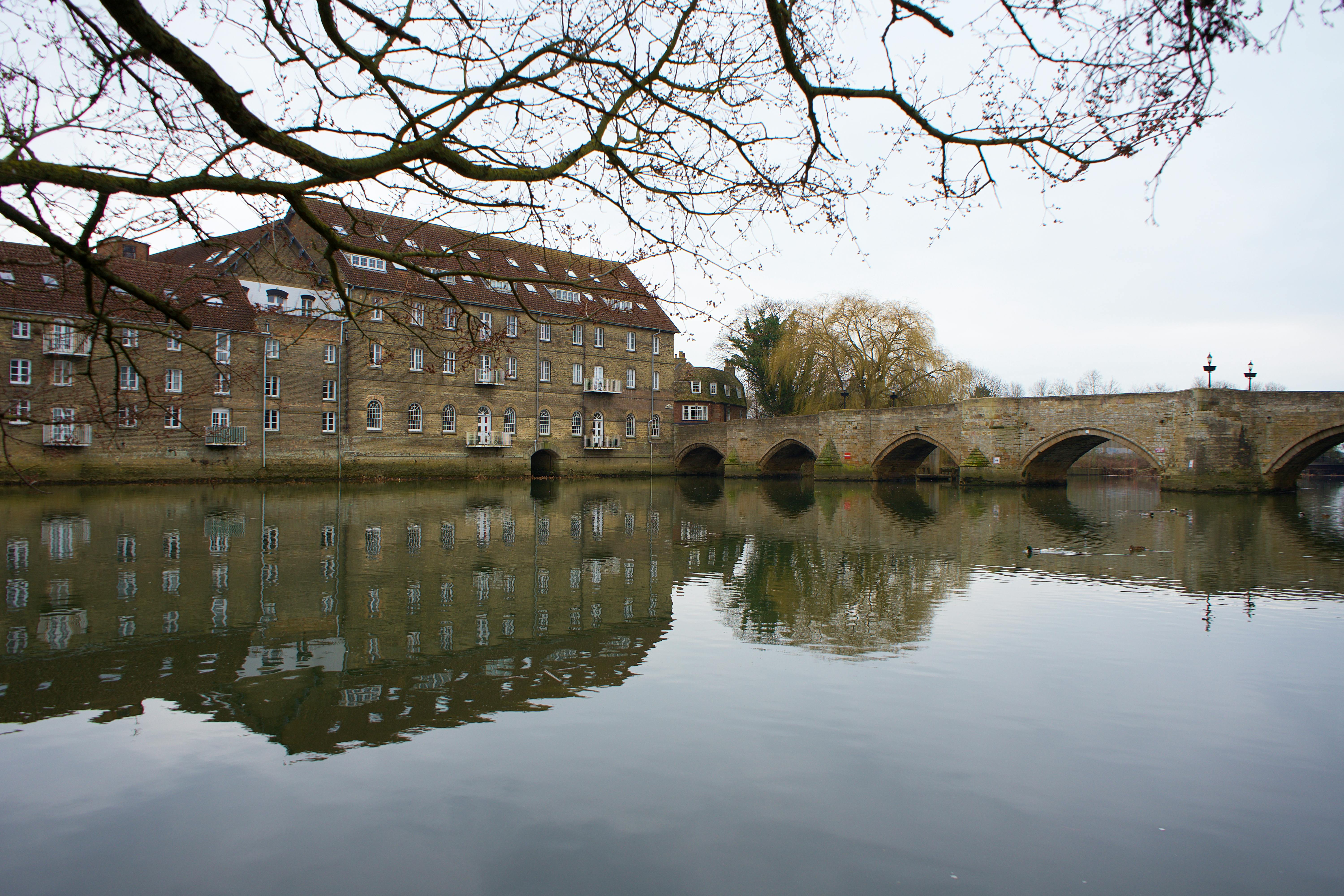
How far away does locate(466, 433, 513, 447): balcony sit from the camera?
37.2 metres

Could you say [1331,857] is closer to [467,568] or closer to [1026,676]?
[1026,676]

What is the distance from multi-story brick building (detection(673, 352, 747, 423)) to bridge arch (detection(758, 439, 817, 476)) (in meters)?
Answer: 6.74

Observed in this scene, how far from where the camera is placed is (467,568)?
33.1 feet

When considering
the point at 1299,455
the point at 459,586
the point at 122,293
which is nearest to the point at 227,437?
the point at 122,293

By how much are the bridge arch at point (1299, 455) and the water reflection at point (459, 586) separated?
6.24 meters

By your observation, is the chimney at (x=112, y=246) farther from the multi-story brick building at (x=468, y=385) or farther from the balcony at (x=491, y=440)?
the balcony at (x=491, y=440)

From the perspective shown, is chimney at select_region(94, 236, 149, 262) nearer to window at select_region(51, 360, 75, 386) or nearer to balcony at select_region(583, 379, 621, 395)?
window at select_region(51, 360, 75, 386)

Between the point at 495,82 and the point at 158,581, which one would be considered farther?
the point at 158,581

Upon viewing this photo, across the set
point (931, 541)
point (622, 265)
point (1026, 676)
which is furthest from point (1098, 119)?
point (931, 541)

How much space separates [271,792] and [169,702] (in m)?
1.63

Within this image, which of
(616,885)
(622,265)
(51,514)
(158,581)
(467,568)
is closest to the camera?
(616,885)

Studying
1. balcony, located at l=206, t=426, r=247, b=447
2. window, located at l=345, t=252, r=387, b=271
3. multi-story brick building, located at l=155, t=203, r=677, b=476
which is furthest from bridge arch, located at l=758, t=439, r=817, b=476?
balcony, located at l=206, t=426, r=247, b=447

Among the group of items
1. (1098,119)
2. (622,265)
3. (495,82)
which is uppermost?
(495,82)

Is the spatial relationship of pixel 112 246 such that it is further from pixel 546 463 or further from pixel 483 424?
pixel 546 463
